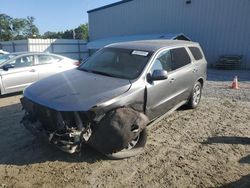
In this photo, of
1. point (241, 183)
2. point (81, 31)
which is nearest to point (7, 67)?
point (241, 183)

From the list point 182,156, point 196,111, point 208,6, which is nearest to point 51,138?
point 182,156

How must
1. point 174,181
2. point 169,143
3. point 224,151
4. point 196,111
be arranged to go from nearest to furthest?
point 174,181 → point 224,151 → point 169,143 → point 196,111

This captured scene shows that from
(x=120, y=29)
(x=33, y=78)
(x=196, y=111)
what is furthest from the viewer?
(x=120, y=29)

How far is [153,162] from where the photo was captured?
12.8 feet

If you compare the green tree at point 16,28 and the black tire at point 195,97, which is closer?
the black tire at point 195,97

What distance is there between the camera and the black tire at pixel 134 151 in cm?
388

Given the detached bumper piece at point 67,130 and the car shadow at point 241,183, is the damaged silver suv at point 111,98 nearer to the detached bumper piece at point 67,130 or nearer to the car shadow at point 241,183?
the detached bumper piece at point 67,130

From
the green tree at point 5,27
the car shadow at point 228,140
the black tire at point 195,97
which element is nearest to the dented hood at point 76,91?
the car shadow at point 228,140

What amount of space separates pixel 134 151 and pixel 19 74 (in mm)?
5614

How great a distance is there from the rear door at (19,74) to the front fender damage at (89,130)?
4777mm

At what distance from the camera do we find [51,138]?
3.48 metres

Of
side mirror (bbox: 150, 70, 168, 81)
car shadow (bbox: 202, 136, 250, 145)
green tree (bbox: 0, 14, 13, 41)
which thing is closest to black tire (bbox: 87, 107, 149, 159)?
side mirror (bbox: 150, 70, 168, 81)

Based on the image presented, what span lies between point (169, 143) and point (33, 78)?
566 cm

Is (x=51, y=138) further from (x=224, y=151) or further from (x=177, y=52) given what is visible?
(x=177, y=52)
